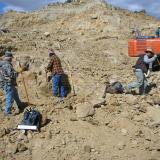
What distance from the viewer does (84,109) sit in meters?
12.5

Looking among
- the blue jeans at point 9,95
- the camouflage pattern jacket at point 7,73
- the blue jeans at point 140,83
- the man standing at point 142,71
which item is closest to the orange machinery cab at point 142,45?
the man standing at point 142,71

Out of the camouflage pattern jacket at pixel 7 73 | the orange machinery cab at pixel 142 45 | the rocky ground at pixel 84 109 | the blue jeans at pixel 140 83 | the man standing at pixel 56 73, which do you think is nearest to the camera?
the rocky ground at pixel 84 109

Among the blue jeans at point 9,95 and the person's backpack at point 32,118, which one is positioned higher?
the blue jeans at point 9,95

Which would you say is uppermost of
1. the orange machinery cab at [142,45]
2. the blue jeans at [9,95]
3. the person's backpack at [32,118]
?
the orange machinery cab at [142,45]

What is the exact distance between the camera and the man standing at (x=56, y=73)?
515 inches

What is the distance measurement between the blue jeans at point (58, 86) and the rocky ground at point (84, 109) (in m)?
0.23

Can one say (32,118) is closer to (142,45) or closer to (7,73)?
(7,73)

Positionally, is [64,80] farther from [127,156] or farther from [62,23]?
[62,23]

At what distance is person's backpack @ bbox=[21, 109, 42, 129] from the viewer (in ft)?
37.1

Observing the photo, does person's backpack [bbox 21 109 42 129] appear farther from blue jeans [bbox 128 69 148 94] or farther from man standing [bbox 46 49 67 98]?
blue jeans [bbox 128 69 148 94]

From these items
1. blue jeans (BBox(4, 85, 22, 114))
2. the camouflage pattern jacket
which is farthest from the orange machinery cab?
the camouflage pattern jacket

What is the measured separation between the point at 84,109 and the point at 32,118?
1.75 m

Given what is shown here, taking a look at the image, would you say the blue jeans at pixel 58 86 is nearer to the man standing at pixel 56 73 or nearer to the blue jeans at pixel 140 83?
→ the man standing at pixel 56 73

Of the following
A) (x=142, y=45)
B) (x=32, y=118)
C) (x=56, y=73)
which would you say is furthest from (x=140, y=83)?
(x=32, y=118)
